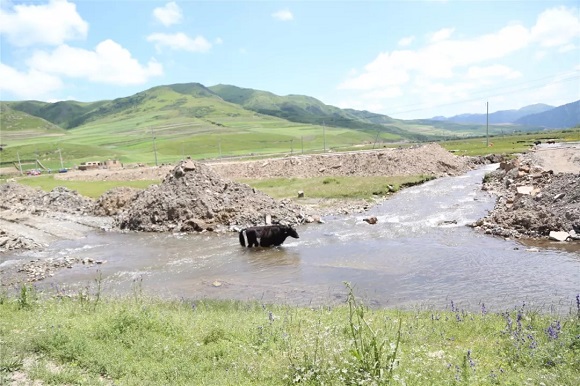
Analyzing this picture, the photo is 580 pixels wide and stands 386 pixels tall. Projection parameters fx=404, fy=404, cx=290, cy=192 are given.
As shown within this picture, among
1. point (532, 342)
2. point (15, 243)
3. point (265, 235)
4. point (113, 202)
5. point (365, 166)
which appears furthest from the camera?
point (365, 166)

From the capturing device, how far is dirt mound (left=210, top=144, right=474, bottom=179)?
57469 millimetres

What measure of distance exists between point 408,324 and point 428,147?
6025 cm

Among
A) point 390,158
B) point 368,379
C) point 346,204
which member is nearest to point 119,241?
point 346,204

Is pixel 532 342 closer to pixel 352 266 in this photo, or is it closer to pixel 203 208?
pixel 352 266

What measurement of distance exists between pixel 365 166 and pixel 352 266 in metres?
39.6

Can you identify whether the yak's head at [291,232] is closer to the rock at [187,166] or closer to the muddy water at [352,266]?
the muddy water at [352,266]

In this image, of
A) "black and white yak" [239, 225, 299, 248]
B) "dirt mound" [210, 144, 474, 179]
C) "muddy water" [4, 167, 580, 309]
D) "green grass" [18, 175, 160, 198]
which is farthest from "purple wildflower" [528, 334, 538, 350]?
"green grass" [18, 175, 160, 198]

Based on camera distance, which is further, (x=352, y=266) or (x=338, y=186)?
(x=338, y=186)

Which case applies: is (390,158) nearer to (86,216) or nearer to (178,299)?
(86,216)

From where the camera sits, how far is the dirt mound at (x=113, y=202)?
40750 millimetres

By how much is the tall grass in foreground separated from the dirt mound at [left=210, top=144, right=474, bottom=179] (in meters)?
46.5

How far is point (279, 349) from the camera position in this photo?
29.7 ft

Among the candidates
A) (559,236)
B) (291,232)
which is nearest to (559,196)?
(559,236)

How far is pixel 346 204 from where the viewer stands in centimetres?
3888
